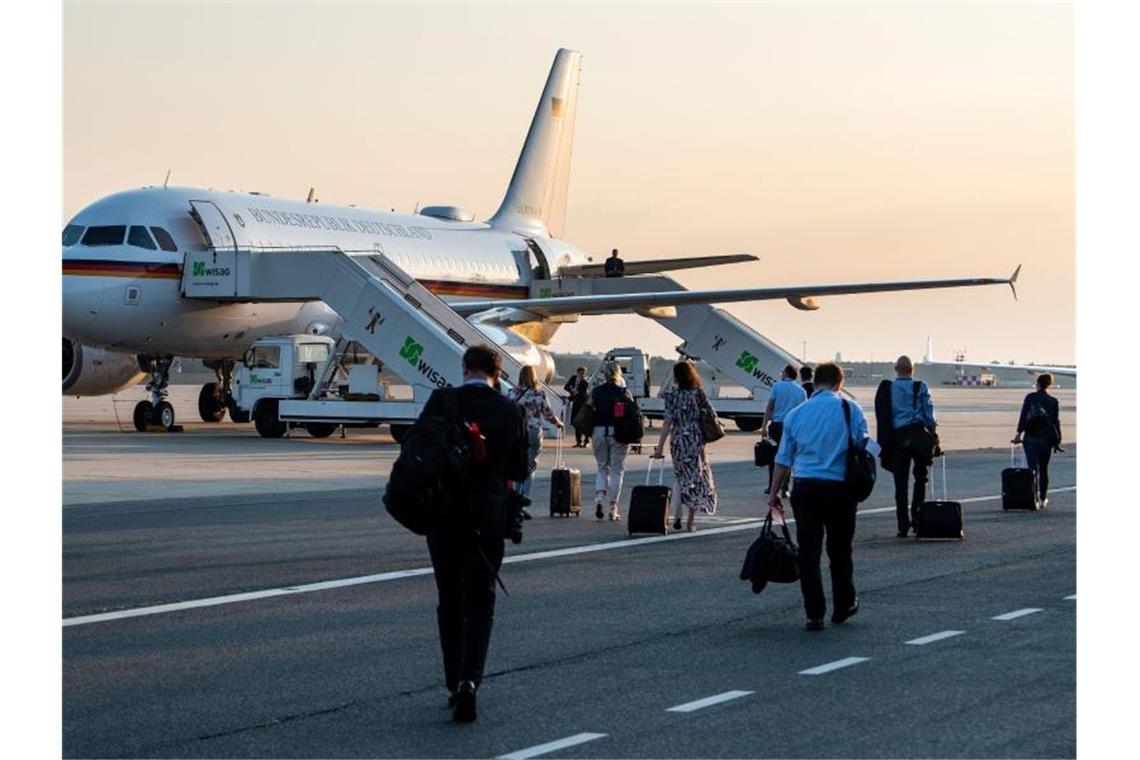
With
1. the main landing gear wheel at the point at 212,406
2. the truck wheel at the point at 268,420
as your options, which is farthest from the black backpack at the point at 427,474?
the main landing gear wheel at the point at 212,406

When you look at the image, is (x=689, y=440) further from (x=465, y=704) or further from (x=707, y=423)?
(x=465, y=704)

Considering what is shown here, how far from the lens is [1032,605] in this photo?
1209 centimetres

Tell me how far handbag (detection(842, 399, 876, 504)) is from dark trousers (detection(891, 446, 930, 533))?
219 inches

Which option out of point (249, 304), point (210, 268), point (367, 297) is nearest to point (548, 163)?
point (249, 304)

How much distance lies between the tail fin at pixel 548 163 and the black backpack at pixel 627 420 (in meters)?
27.8

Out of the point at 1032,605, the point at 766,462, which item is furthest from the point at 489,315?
the point at 1032,605

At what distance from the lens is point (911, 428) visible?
17391 millimetres

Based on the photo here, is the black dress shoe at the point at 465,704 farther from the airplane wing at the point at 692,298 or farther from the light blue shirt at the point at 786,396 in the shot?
the airplane wing at the point at 692,298

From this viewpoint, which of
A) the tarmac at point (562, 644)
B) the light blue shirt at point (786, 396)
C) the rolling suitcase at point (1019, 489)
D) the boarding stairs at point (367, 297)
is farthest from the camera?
the boarding stairs at point (367, 297)

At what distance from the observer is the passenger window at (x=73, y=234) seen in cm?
3228

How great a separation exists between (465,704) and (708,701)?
1.21 meters

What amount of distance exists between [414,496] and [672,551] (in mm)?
7712

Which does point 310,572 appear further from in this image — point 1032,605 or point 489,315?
point 489,315

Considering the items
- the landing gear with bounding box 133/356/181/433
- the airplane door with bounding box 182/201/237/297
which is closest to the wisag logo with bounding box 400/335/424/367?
the airplane door with bounding box 182/201/237/297
